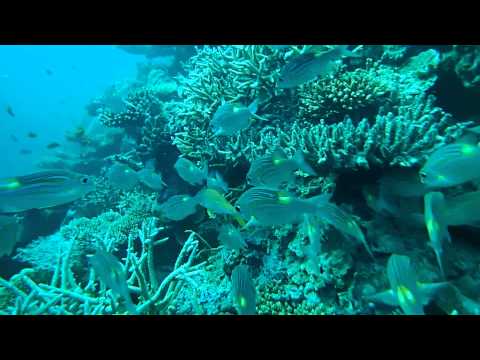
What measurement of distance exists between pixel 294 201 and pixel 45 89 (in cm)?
9666

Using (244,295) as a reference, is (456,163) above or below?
above

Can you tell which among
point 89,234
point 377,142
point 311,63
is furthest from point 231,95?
point 89,234

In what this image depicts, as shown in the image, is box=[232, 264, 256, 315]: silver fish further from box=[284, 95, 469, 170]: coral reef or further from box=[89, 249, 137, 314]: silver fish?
box=[284, 95, 469, 170]: coral reef

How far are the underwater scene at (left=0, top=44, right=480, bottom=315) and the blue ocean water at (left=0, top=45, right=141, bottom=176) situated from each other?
16442 millimetres

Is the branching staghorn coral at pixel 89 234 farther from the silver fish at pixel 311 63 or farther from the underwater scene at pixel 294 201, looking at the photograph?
the silver fish at pixel 311 63

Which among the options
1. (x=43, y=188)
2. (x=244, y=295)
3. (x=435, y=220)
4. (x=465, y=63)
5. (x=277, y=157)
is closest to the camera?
(x=435, y=220)

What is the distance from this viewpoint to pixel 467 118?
4.61 m

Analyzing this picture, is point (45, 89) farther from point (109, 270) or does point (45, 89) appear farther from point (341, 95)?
point (109, 270)

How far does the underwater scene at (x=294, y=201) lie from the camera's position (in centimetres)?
256

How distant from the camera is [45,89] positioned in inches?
3177

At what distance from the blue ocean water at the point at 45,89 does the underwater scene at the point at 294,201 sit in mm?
16442
